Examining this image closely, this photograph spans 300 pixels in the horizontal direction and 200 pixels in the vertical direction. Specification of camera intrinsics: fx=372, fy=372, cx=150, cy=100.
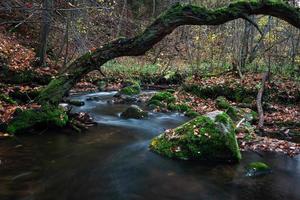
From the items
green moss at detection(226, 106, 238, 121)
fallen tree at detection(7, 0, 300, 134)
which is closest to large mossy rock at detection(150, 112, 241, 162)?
fallen tree at detection(7, 0, 300, 134)

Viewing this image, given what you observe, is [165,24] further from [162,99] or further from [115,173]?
[162,99]

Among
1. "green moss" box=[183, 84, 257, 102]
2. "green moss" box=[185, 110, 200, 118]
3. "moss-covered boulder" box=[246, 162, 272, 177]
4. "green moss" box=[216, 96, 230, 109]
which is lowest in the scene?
"moss-covered boulder" box=[246, 162, 272, 177]

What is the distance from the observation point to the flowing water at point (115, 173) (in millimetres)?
7074

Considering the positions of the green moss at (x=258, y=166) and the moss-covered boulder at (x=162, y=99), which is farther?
the moss-covered boulder at (x=162, y=99)

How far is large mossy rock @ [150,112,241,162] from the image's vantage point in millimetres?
8961

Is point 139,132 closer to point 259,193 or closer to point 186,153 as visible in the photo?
point 186,153

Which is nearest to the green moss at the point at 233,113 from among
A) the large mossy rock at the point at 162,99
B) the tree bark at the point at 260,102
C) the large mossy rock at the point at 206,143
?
the tree bark at the point at 260,102

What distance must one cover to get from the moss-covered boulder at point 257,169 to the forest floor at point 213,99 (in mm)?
1572

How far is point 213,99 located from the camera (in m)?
17.6

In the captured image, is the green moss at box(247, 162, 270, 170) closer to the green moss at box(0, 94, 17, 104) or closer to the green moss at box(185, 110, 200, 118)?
the green moss at box(185, 110, 200, 118)

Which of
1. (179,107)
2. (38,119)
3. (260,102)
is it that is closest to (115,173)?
(38,119)

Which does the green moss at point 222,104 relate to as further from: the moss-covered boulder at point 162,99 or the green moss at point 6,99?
the green moss at point 6,99

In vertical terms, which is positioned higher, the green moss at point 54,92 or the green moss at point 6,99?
the green moss at point 54,92

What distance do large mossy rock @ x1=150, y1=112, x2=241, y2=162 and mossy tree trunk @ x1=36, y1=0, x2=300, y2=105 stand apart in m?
3.16
